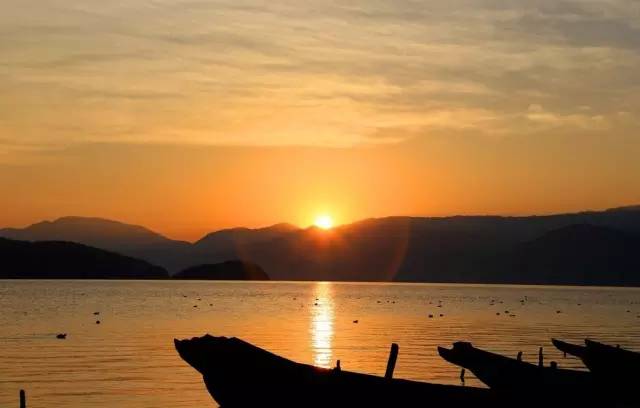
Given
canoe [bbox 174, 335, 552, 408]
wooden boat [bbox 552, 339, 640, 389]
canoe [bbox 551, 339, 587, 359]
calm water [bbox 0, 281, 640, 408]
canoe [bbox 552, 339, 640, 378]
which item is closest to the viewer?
canoe [bbox 174, 335, 552, 408]

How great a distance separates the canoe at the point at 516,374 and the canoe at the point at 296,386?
3823 mm

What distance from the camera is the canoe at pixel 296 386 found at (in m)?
26.1

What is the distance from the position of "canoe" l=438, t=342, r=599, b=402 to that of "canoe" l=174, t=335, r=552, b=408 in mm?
3823

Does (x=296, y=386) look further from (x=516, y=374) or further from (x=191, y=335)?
(x=191, y=335)

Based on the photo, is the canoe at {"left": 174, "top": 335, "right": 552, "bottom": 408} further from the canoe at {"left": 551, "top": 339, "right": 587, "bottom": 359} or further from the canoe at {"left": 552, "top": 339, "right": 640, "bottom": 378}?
the canoe at {"left": 551, "top": 339, "right": 587, "bottom": 359}

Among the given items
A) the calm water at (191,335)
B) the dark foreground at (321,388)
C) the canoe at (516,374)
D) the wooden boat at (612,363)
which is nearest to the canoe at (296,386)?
the dark foreground at (321,388)

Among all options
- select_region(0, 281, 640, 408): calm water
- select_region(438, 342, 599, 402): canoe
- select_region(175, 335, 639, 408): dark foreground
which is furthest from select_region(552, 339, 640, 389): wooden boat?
select_region(0, 281, 640, 408): calm water

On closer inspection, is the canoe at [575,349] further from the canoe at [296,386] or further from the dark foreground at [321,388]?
the canoe at [296,386]

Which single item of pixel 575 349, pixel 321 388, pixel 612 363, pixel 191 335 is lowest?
pixel 321 388

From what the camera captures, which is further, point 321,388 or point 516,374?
point 516,374

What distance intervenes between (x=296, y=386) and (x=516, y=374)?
902 cm

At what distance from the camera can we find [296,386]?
88.8 feet

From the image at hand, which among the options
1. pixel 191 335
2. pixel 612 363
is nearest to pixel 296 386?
pixel 612 363

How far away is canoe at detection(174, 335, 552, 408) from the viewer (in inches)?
1028
